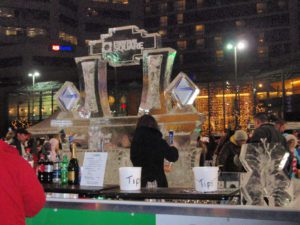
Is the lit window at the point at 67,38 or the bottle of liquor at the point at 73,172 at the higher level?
the lit window at the point at 67,38

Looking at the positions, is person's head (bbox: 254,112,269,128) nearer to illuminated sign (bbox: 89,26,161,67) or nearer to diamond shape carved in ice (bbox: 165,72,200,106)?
diamond shape carved in ice (bbox: 165,72,200,106)

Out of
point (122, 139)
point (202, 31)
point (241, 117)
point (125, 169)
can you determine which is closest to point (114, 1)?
point (202, 31)

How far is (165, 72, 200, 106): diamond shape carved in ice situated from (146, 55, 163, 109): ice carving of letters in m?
0.35

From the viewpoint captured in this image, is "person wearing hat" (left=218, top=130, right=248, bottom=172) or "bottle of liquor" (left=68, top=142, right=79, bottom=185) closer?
"bottle of liquor" (left=68, top=142, right=79, bottom=185)

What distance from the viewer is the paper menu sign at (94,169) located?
155 inches

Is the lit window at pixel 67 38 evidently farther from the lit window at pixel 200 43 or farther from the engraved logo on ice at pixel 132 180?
the engraved logo on ice at pixel 132 180

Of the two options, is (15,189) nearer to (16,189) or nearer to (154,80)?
(16,189)

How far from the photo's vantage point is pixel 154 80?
8.88 meters

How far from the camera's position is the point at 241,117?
31.5 m

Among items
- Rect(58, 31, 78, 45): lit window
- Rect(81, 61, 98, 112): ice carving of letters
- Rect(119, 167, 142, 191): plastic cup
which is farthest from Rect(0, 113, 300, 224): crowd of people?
Rect(58, 31, 78, 45): lit window

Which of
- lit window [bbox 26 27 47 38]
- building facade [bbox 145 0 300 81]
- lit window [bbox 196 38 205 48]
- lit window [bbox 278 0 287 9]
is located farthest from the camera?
lit window [bbox 196 38 205 48]

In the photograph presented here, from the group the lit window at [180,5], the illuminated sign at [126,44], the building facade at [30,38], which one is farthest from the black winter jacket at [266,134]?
the lit window at [180,5]

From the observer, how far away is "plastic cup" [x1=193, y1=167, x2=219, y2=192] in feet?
11.0

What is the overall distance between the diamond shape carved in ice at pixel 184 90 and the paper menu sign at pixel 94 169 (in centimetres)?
456
